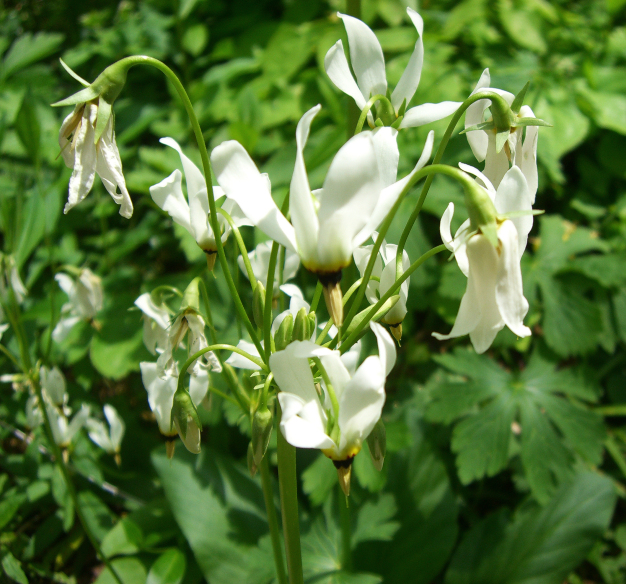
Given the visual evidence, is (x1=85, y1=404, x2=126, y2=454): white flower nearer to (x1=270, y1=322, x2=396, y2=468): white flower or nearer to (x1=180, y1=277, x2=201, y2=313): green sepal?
(x1=180, y1=277, x2=201, y2=313): green sepal

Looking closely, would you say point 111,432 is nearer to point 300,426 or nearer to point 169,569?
point 169,569

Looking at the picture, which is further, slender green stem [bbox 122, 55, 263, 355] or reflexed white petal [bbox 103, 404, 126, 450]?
reflexed white petal [bbox 103, 404, 126, 450]

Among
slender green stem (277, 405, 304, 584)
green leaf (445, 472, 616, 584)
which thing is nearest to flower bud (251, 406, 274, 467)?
slender green stem (277, 405, 304, 584)

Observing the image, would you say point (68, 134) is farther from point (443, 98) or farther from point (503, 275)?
point (443, 98)

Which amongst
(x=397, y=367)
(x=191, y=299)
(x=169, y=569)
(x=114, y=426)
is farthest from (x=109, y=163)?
(x=397, y=367)

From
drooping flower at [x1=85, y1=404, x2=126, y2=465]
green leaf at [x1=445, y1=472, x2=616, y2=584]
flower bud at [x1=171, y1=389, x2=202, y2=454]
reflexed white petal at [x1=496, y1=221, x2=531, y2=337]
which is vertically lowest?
green leaf at [x1=445, y1=472, x2=616, y2=584]

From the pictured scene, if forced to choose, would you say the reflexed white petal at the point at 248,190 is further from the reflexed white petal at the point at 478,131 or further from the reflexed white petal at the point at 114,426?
the reflexed white petal at the point at 114,426
